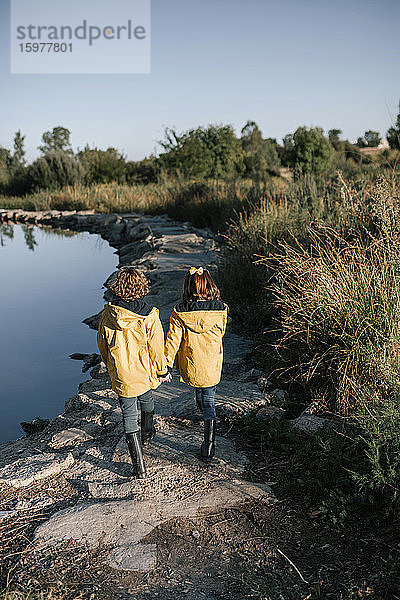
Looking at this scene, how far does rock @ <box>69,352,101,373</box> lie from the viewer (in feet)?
19.5

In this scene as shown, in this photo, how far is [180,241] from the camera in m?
10.9

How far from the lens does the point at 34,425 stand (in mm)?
4617

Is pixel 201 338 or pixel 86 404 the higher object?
pixel 201 338

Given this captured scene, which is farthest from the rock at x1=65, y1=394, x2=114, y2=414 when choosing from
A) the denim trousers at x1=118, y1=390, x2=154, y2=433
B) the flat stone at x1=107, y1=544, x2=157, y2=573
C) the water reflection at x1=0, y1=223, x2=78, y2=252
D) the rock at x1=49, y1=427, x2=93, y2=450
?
the water reflection at x1=0, y1=223, x2=78, y2=252

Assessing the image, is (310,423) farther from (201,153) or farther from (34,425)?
(201,153)

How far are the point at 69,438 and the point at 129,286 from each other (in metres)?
1.29

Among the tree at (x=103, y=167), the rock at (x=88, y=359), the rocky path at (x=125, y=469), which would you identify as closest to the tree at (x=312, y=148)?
the tree at (x=103, y=167)

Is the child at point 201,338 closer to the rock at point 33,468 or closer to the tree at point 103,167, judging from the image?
the rock at point 33,468

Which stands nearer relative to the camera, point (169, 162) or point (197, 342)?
point (197, 342)

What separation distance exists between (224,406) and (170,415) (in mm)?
395

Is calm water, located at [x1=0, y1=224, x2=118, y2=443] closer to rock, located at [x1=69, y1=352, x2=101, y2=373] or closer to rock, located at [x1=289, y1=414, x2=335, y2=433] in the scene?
rock, located at [x1=69, y1=352, x2=101, y2=373]

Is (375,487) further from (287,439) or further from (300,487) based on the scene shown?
(287,439)

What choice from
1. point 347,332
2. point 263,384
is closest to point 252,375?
point 263,384

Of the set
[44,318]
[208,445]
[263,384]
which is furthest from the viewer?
[44,318]
